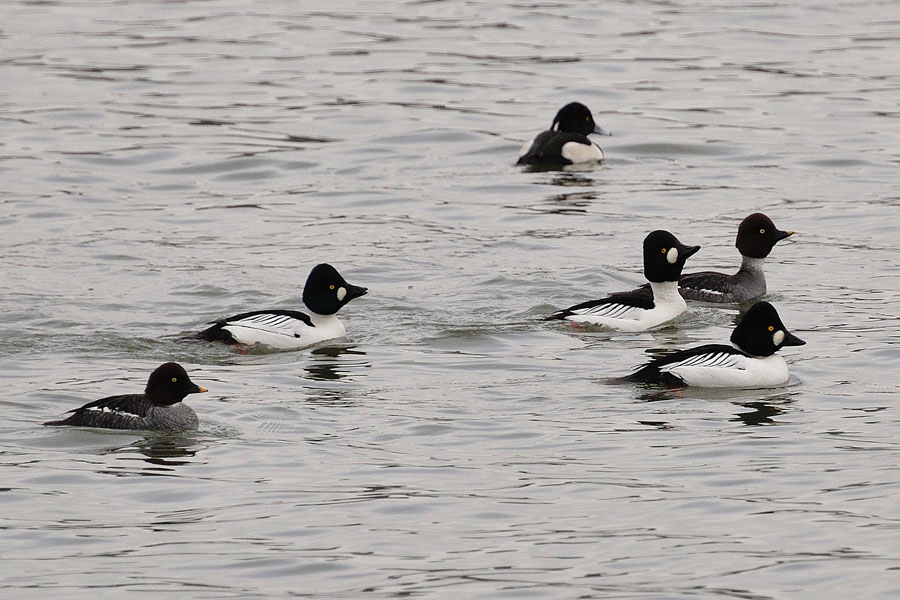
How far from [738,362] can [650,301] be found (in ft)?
8.19

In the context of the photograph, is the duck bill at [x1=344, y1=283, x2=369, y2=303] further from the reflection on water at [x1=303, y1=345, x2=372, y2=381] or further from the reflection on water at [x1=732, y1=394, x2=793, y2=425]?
the reflection on water at [x1=732, y1=394, x2=793, y2=425]

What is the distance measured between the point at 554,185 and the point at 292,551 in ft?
46.1

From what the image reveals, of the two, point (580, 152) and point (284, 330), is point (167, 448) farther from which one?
point (580, 152)

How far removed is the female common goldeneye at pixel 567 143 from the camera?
23.5 metres

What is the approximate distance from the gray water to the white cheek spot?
793 millimetres

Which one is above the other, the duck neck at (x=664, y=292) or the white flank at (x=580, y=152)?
the white flank at (x=580, y=152)

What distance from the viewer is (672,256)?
608 inches

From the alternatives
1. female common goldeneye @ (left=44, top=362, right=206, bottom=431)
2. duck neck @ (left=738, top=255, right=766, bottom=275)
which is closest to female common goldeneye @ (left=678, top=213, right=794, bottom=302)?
duck neck @ (left=738, top=255, right=766, bottom=275)

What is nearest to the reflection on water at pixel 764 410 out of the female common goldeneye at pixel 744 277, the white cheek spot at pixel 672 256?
the white cheek spot at pixel 672 256

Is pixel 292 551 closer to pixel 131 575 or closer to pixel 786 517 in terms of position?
pixel 131 575

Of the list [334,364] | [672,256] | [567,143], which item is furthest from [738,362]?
[567,143]

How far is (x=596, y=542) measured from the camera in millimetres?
9188

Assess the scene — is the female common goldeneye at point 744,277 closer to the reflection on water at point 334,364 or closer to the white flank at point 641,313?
the white flank at point 641,313

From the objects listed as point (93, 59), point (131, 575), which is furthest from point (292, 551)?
point (93, 59)
